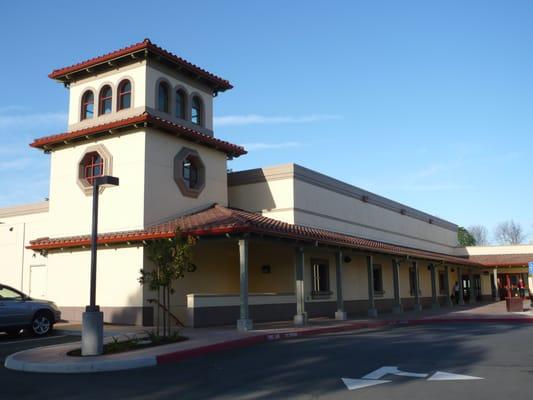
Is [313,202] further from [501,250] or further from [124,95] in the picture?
[501,250]

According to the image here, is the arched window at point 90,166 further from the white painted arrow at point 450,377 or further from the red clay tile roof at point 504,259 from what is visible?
the red clay tile roof at point 504,259

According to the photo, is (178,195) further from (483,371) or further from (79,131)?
(483,371)

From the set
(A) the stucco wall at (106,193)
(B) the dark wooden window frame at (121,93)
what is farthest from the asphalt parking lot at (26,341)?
(B) the dark wooden window frame at (121,93)

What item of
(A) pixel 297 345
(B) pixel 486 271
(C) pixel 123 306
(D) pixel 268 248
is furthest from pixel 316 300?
(B) pixel 486 271

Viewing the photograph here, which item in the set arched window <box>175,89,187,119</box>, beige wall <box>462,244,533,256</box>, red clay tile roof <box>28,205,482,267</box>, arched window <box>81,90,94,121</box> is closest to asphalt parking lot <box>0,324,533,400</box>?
red clay tile roof <box>28,205,482,267</box>

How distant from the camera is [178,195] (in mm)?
20141

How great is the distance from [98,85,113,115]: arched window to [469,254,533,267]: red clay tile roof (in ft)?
97.7

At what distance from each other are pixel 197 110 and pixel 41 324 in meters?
10.9

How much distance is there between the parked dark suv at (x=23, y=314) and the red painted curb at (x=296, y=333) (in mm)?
5887

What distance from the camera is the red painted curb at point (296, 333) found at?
1147 centimetres

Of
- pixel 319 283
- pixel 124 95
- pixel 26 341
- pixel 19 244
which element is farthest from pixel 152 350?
pixel 19 244

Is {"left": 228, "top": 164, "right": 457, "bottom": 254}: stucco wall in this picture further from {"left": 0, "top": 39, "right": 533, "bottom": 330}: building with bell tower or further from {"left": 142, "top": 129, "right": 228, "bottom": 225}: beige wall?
{"left": 142, "top": 129, "right": 228, "bottom": 225}: beige wall

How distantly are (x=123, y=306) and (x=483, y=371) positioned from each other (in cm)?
1234

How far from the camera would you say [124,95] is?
68.1 ft
